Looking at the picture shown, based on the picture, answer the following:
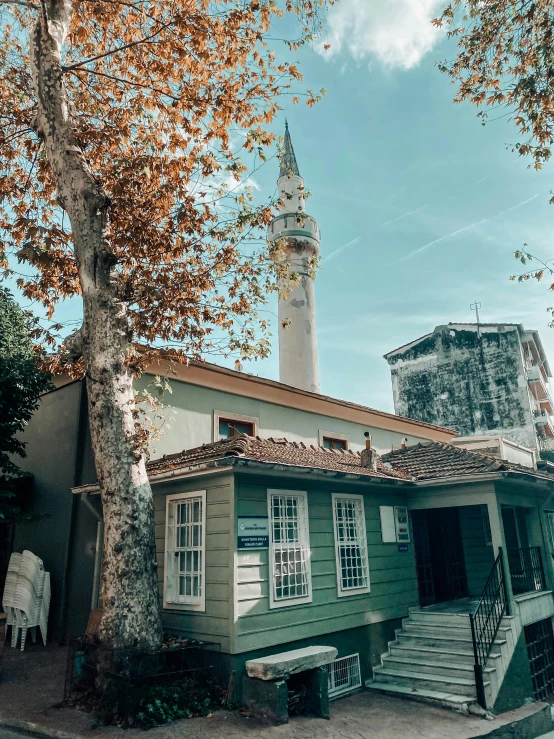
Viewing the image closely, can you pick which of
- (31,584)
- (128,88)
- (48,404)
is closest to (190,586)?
(31,584)

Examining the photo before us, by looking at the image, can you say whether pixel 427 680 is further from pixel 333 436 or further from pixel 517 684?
pixel 333 436

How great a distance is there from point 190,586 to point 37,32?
1000cm

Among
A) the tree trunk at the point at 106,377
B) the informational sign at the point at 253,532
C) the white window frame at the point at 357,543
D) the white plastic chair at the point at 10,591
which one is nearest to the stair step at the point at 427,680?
the white window frame at the point at 357,543

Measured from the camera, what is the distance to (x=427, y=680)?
29.4 feet

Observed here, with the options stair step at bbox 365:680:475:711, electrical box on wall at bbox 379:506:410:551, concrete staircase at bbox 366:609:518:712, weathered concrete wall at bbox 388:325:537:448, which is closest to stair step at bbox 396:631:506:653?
concrete staircase at bbox 366:609:518:712

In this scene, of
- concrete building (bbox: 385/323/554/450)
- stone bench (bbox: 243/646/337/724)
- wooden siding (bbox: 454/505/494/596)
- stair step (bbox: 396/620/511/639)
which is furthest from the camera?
concrete building (bbox: 385/323/554/450)

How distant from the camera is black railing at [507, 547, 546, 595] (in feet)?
37.6

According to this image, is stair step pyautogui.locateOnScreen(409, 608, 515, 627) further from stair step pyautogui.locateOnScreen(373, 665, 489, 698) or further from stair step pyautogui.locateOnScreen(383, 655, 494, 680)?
stair step pyautogui.locateOnScreen(373, 665, 489, 698)

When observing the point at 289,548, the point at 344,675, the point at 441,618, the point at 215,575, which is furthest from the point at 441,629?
the point at 215,575

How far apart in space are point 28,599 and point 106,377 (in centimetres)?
509

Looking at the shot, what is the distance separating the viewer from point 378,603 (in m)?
10.4

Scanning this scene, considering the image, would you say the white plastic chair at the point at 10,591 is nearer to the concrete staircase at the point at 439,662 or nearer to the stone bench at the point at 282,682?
the stone bench at the point at 282,682

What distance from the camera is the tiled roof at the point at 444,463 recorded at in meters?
10.7

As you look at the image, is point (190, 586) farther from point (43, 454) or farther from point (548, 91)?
point (548, 91)
